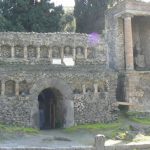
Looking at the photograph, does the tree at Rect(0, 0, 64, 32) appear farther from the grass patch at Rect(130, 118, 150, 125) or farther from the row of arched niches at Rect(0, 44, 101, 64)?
the grass patch at Rect(130, 118, 150, 125)

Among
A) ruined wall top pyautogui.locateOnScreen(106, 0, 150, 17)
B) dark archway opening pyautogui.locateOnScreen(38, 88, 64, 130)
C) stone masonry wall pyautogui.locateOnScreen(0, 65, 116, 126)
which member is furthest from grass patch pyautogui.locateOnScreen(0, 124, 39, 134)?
ruined wall top pyautogui.locateOnScreen(106, 0, 150, 17)

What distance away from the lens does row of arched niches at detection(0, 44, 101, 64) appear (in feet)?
90.2

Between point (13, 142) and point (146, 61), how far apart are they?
16.7 metres

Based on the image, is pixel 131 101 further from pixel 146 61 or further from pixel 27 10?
pixel 27 10

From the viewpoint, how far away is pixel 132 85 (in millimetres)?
29172

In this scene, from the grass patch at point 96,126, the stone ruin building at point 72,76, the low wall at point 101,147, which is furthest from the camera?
the stone ruin building at point 72,76

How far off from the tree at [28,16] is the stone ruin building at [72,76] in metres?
5.68

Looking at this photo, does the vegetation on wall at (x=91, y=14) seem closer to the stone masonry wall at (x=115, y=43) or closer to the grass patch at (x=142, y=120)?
the stone masonry wall at (x=115, y=43)

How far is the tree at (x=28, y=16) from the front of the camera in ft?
112

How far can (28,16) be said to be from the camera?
1363 inches

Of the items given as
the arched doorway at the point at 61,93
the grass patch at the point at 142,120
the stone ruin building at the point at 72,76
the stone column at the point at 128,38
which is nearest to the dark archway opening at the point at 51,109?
the stone ruin building at the point at 72,76

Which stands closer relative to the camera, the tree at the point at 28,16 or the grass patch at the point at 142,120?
the grass patch at the point at 142,120

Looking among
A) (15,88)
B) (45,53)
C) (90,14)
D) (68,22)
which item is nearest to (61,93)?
(15,88)

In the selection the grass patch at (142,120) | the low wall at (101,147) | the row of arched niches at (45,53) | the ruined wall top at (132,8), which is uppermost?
the ruined wall top at (132,8)
